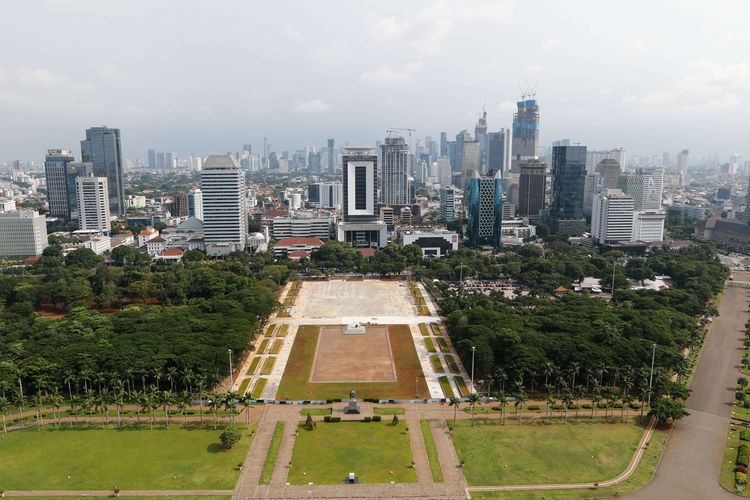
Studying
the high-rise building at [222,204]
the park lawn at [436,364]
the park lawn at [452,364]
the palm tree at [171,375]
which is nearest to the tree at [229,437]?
the palm tree at [171,375]

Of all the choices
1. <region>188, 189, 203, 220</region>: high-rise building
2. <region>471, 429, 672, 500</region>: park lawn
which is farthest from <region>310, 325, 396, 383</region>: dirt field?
<region>188, 189, 203, 220</region>: high-rise building

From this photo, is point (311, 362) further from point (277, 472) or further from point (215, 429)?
point (277, 472)

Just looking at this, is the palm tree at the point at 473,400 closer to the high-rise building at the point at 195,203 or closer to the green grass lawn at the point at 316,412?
the green grass lawn at the point at 316,412

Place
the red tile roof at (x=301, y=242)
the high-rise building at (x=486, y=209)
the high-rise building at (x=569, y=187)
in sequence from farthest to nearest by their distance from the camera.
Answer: the high-rise building at (x=569, y=187)
the high-rise building at (x=486, y=209)
the red tile roof at (x=301, y=242)

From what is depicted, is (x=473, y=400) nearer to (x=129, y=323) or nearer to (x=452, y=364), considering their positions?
(x=452, y=364)

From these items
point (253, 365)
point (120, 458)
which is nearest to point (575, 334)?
point (253, 365)

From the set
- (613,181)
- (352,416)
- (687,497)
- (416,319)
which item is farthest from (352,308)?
(613,181)
